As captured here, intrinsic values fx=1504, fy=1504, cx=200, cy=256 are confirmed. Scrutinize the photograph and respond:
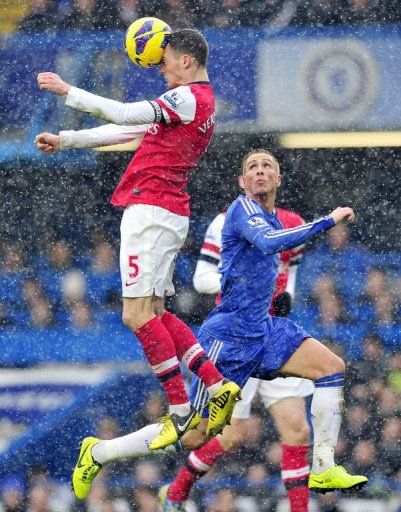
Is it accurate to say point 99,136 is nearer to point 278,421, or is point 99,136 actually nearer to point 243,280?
point 243,280

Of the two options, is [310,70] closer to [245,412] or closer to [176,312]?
[176,312]

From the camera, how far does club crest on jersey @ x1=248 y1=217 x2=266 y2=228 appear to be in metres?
7.31

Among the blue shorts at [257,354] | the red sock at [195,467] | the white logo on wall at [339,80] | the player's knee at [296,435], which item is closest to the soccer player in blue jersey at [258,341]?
the blue shorts at [257,354]

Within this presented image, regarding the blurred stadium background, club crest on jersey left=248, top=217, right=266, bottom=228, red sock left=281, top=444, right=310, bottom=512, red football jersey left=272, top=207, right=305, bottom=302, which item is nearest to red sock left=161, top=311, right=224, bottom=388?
club crest on jersey left=248, top=217, right=266, bottom=228

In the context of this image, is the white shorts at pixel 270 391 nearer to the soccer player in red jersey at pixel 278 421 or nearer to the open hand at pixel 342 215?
the soccer player in red jersey at pixel 278 421

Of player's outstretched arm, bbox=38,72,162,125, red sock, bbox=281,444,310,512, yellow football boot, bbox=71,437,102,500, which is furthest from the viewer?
red sock, bbox=281,444,310,512

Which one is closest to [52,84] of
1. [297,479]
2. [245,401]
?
[245,401]

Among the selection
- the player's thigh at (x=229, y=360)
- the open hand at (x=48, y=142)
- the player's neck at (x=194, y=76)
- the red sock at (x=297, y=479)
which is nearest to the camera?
the open hand at (x=48, y=142)

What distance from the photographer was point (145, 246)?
286 inches

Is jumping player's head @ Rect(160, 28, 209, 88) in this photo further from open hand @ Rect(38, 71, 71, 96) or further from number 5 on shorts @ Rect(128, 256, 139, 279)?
number 5 on shorts @ Rect(128, 256, 139, 279)

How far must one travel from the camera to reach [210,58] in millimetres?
11094

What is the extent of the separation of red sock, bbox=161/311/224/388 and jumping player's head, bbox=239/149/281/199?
2.52ft

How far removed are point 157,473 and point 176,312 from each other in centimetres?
121

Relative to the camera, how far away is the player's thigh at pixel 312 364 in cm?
747
